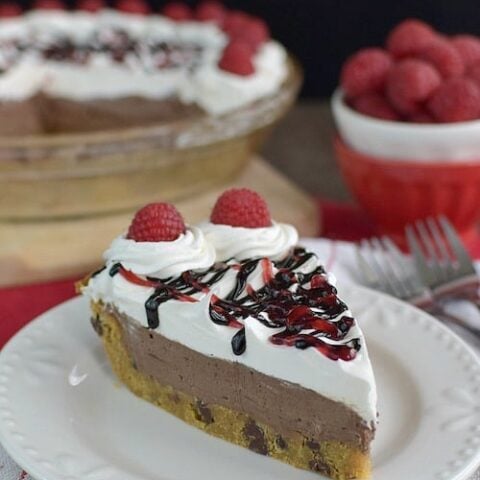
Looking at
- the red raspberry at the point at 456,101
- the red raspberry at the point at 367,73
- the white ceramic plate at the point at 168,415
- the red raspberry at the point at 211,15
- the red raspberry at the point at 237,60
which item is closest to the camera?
the white ceramic plate at the point at 168,415

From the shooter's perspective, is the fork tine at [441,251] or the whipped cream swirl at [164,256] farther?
the fork tine at [441,251]

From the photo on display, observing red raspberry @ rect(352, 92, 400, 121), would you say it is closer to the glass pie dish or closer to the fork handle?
the glass pie dish

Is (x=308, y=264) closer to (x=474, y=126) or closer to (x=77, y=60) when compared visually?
(x=474, y=126)

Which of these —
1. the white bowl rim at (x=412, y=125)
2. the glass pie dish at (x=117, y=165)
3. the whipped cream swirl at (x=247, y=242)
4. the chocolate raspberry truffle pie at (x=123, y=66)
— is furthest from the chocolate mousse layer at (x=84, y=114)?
the whipped cream swirl at (x=247, y=242)

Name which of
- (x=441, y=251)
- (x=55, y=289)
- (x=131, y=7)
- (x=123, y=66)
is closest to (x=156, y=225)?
(x=55, y=289)

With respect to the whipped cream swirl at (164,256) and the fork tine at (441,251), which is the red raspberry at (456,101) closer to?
the fork tine at (441,251)

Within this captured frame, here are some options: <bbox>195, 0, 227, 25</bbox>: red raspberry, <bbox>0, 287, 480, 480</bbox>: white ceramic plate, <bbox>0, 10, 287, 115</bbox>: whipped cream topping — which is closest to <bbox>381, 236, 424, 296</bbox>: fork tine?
<bbox>0, 287, 480, 480</bbox>: white ceramic plate
